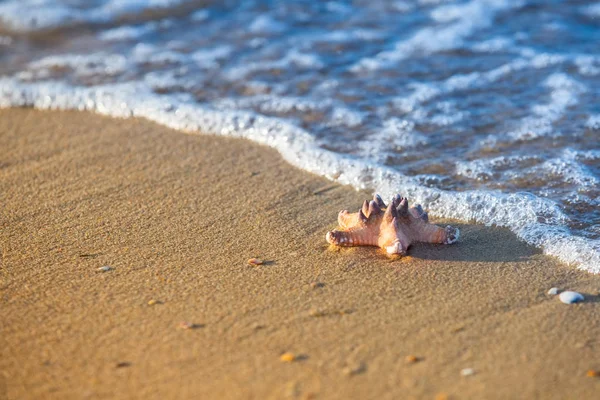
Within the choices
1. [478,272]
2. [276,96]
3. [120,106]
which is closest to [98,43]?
[120,106]

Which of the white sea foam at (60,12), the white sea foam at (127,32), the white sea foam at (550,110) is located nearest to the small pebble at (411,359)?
the white sea foam at (550,110)

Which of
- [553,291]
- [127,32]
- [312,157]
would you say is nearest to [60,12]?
[127,32]

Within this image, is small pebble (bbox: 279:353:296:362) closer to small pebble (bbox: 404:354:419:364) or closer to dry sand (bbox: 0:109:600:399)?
dry sand (bbox: 0:109:600:399)

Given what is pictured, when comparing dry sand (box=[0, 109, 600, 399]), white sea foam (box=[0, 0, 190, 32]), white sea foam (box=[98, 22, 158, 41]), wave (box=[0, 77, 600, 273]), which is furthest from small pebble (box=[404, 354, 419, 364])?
white sea foam (box=[0, 0, 190, 32])

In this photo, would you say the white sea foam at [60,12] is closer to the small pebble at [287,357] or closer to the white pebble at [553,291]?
the small pebble at [287,357]

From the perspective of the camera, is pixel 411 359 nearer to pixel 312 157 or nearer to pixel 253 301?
pixel 253 301

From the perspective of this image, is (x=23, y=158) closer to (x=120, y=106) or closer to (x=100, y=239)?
(x=120, y=106)
